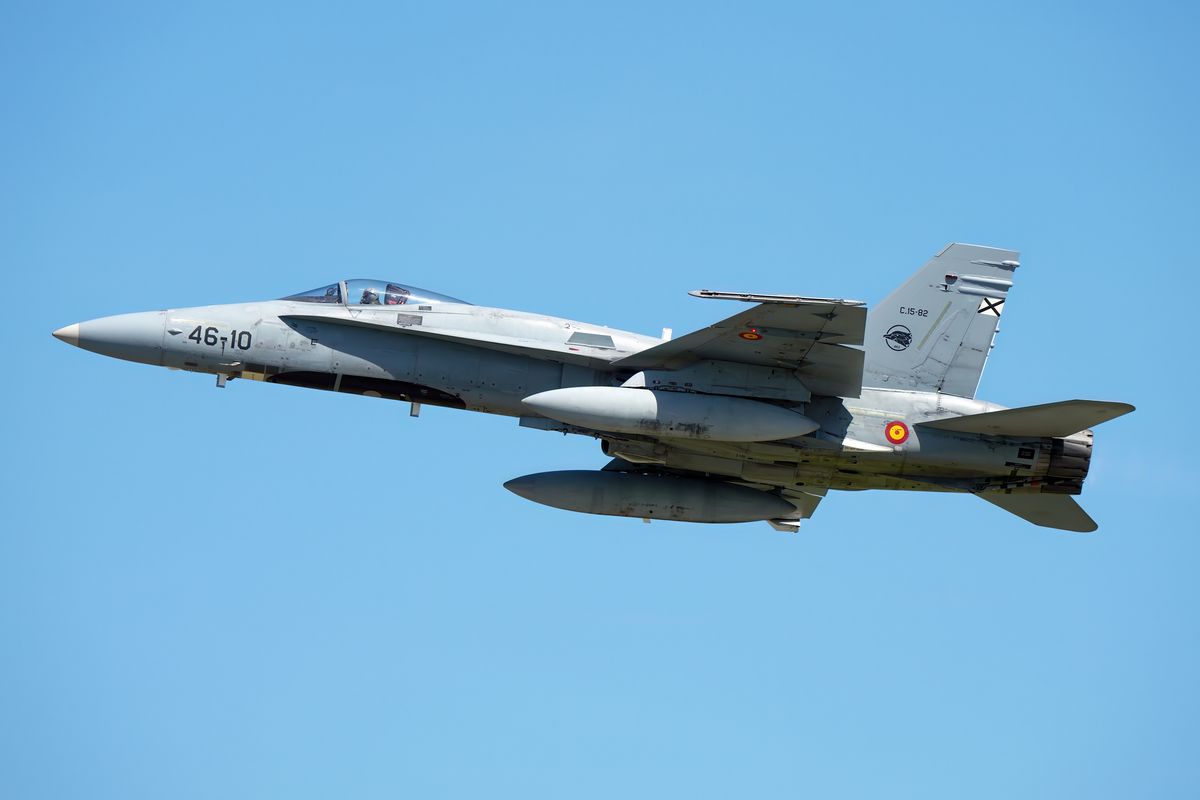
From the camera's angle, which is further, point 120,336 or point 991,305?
point 991,305

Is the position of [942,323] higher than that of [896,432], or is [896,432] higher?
[942,323]

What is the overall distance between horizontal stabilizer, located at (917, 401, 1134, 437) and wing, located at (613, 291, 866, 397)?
57.8 inches

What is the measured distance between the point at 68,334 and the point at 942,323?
1227 cm

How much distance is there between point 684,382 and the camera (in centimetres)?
1850

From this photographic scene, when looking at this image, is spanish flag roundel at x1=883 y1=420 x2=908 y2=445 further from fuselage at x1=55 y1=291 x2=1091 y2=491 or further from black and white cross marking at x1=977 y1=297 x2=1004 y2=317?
black and white cross marking at x1=977 y1=297 x2=1004 y2=317

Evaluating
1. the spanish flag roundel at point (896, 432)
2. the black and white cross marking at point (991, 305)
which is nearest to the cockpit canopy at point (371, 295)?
the spanish flag roundel at point (896, 432)

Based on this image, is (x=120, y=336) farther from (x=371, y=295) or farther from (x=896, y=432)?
(x=896, y=432)

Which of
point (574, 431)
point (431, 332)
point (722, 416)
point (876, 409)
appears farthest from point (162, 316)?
point (876, 409)

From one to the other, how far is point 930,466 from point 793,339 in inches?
117

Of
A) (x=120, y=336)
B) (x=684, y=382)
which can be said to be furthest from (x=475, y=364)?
(x=120, y=336)

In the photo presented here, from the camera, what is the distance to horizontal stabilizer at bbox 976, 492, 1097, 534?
2011 centimetres

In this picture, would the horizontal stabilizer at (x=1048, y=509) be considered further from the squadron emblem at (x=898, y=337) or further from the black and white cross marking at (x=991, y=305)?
the black and white cross marking at (x=991, y=305)

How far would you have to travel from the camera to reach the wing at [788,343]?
1728 centimetres

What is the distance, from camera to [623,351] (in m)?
19.1
